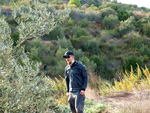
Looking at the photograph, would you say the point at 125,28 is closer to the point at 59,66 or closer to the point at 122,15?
the point at 122,15

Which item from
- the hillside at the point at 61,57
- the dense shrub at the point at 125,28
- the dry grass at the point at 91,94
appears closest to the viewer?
the hillside at the point at 61,57

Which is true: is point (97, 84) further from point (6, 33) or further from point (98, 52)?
point (98, 52)

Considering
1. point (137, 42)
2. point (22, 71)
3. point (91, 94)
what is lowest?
point (137, 42)

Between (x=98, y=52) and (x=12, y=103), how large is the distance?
1149 inches

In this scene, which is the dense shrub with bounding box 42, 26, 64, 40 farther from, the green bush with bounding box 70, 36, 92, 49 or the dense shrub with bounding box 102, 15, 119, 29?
the dense shrub with bounding box 102, 15, 119, 29

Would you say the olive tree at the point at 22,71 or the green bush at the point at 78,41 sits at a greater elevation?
the olive tree at the point at 22,71

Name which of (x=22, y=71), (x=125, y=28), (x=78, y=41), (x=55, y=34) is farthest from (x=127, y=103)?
(x=125, y=28)

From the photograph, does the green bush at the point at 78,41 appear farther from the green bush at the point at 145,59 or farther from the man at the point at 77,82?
the man at the point at 77,82

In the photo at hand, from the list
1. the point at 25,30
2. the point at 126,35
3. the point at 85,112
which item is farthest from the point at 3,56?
the point at 126,35

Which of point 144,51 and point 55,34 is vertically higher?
point 55,34

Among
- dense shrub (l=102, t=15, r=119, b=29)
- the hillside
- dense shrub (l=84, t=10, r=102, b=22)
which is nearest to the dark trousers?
the hillside

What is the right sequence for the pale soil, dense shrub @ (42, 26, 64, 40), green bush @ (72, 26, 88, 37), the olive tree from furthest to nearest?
green bush @ (72, 26, 88, 37) < dense shrub @ (42, 26, 64, 40) < the pale soil < the olive tree

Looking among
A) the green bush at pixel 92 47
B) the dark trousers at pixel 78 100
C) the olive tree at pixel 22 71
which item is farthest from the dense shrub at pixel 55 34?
the olive tree at pixel 22 71

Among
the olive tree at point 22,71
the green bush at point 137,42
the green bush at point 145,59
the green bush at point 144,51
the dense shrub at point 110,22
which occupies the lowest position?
the green bush at point 145,59
